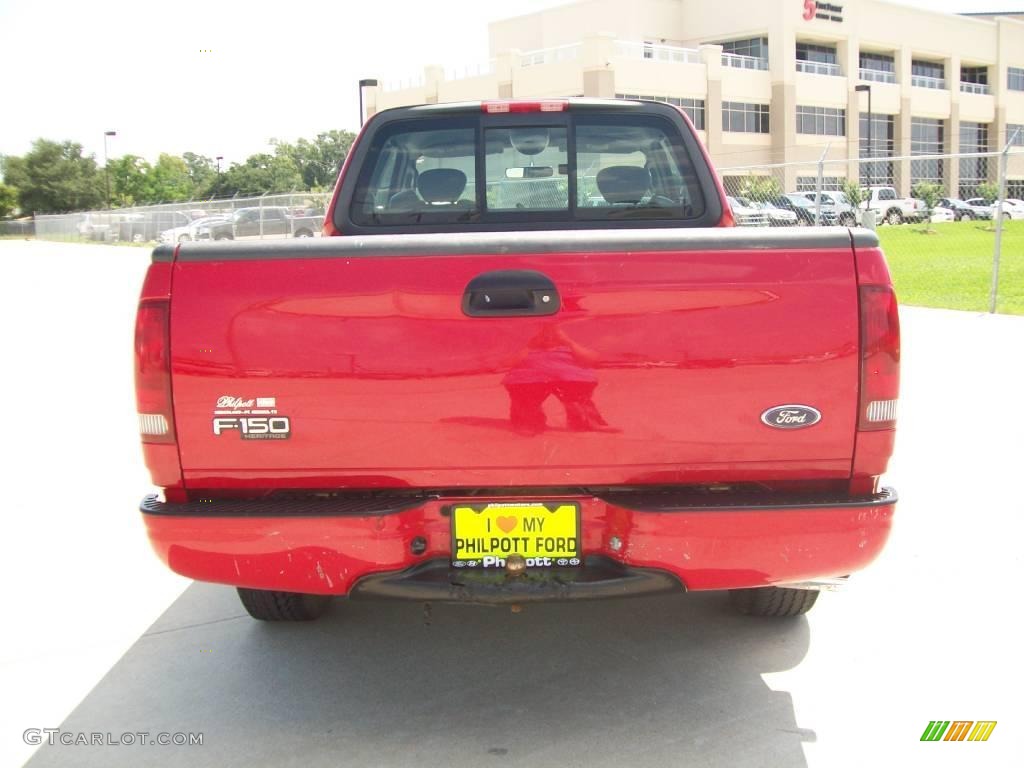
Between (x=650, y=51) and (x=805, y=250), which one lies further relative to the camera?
(x=650, y=51)

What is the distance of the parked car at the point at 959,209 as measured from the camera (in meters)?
45.5

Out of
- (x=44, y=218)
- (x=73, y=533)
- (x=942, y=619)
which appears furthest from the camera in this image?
(x=44, y=218)

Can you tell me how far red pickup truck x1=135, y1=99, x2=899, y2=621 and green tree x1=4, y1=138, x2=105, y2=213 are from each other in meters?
95.9

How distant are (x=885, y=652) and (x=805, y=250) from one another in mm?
1803

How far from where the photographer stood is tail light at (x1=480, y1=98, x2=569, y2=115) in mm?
4922

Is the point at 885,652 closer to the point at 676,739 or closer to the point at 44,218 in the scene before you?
the point at 676,739

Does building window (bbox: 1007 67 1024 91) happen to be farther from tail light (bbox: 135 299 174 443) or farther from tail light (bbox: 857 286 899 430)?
tail light (bbox: 135 299 174 443)

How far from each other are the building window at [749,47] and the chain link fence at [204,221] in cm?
3459

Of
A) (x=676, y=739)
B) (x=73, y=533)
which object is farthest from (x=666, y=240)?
(x=73, y=533)

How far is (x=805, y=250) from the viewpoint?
10.1 ft

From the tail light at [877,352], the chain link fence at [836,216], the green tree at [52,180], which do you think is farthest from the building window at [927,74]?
the tail light at [877,352]

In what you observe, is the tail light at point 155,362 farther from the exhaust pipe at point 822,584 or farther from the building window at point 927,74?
the building window at point 927,74

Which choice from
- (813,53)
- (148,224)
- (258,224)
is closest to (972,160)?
(813,53)

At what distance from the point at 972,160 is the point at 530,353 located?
3152 inches
